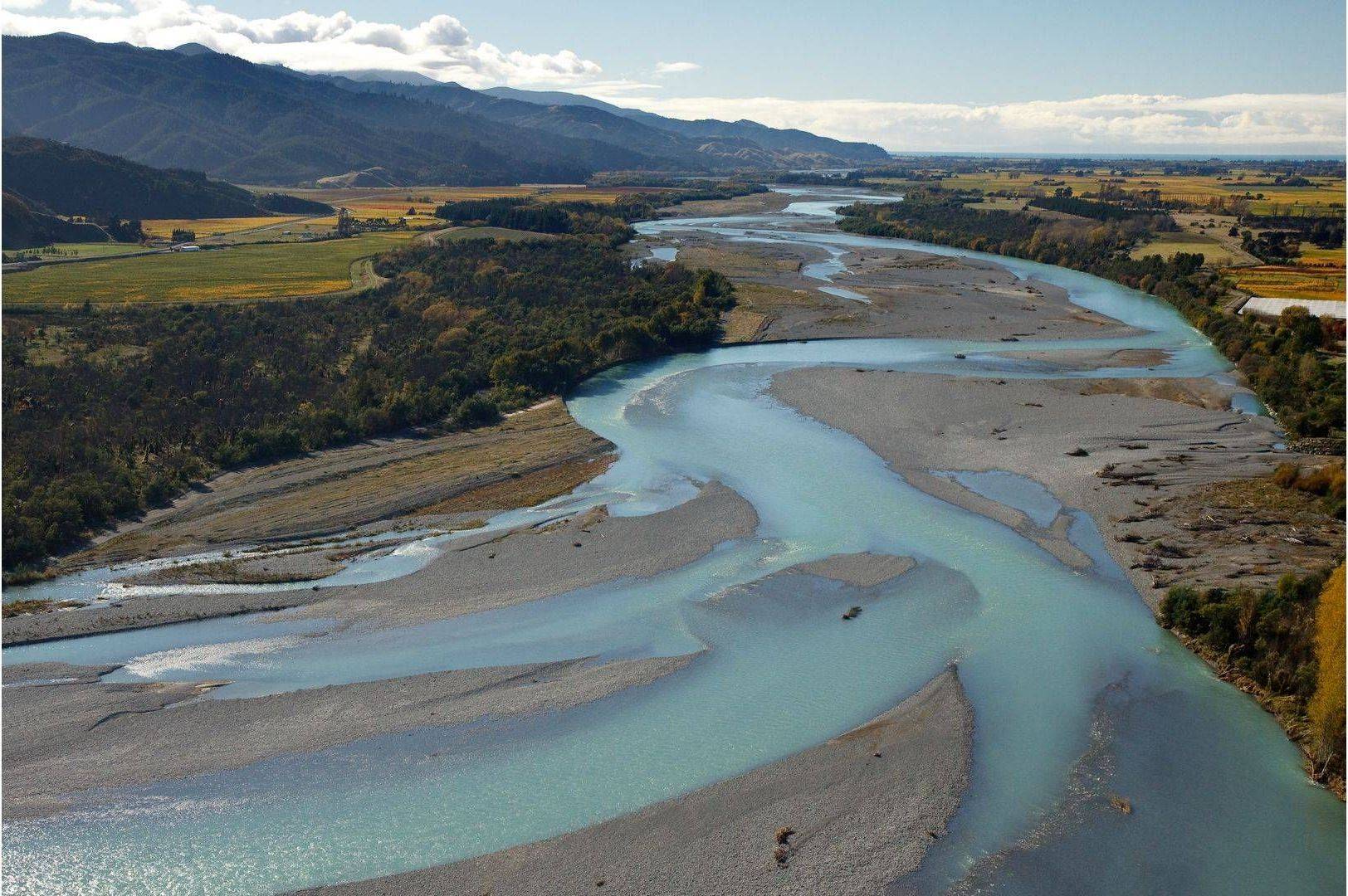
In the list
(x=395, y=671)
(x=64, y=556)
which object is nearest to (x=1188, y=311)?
(x=395, y=671)

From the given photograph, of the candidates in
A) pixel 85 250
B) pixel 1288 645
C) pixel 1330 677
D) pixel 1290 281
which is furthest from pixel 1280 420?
pixel 85 250

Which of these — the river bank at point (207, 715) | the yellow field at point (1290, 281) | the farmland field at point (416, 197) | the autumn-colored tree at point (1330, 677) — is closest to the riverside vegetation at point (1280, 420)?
the autumn-colored tree at point (1330, 677)

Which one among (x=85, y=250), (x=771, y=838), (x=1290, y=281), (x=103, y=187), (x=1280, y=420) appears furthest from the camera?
(x=103, y=187)

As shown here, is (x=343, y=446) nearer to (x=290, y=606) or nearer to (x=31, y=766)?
(x=290, y=606)

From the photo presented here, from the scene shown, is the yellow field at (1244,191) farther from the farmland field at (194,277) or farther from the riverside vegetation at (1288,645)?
the riverside vegetation at (1288,645)

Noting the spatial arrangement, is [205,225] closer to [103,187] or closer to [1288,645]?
[103,187]

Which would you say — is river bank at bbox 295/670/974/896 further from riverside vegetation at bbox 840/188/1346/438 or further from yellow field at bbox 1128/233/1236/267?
yellow field at bbox 1128/233/1236/267

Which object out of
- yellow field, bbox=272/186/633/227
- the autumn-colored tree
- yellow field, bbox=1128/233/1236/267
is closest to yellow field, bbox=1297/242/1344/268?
yellow field, bbox=1128/233/1236/267
